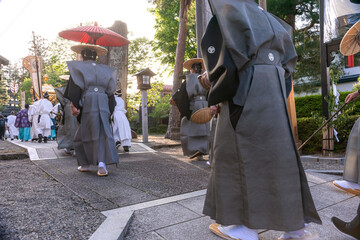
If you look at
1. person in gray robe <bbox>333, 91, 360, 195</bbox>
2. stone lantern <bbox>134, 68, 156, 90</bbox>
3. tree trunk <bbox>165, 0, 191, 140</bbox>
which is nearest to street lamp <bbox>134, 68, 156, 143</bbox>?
stone lantern <bbox>134, 68, 156, 90</bbox>

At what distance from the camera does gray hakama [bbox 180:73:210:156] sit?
5.93m

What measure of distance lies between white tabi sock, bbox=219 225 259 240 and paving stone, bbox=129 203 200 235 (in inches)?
21.8

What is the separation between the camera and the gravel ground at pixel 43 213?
2.11m

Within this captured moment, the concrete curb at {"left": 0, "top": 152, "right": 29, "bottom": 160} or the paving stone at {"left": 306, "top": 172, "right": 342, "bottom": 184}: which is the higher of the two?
the concrete curb at {"left": 0, "top": 152, "right": 29, "bottom": 160}

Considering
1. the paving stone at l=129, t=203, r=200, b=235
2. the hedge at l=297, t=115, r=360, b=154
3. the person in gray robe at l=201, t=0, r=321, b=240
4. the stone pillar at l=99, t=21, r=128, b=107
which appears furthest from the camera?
the stone pillar at l=99, t=21, r=128, b=107

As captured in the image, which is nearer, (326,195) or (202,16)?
(326,195)

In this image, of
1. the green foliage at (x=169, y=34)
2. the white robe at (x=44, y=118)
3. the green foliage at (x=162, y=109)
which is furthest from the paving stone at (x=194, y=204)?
the green foliage at (x=162, y=109)

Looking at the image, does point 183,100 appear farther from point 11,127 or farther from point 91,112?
point 11,127

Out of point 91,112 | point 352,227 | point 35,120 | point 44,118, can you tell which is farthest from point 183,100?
point 35,120

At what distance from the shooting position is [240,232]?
6.64 ft

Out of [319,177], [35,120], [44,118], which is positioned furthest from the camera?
[35,120]

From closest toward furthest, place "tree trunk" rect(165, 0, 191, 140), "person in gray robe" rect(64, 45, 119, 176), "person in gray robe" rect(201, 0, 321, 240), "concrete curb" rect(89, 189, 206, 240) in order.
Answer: "person in gray robe" rect(201, 0, 321, 240), "concrete curb" rect(89, 189, 206, 240), "person in gray robe" rect(64, 45, 119, 176), "tree trunk" rect(165, 0, 191, 140)

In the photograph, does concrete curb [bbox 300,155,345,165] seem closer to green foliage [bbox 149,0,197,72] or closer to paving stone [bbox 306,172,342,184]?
paving stone [bbox 306,172,342,184]

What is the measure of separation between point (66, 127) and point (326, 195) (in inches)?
239
